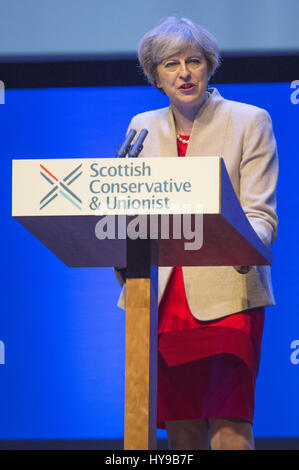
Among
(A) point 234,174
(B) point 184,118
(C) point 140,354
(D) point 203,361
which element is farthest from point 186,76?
(C) point 140,354

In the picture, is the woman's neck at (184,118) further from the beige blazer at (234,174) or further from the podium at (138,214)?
the podium at (138,214)

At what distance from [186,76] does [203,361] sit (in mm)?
878

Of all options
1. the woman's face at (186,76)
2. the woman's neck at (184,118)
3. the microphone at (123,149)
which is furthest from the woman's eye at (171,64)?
the microphone at (123,149)

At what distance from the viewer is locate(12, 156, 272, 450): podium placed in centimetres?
162

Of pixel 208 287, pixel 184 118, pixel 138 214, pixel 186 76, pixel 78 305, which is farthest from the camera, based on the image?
pixel 78 305

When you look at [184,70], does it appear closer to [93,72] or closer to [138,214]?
[138,214]

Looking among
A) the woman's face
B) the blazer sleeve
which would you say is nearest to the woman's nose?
the woman's face

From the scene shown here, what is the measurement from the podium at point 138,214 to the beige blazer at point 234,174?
514 millimetres

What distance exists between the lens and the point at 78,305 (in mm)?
4172

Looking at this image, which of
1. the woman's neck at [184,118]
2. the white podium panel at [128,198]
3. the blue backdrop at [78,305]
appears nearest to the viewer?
the white podium panel at [128,198]

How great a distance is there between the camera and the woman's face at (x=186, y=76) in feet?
8.14

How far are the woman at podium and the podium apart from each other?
529 mm

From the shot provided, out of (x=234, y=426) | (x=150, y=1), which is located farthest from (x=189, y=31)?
(x=150, y=1)

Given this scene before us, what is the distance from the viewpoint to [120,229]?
172 cm
